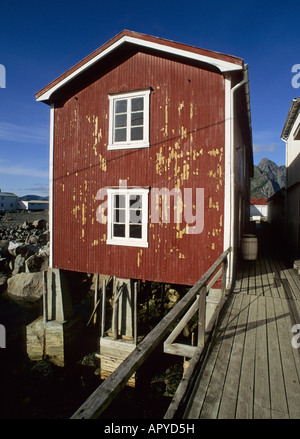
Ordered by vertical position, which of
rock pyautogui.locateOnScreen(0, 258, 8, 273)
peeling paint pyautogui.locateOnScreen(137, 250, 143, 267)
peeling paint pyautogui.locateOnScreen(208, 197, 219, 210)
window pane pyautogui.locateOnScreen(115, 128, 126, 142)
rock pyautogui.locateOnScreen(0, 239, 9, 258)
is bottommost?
rock pyautogui.locateOnScreen(0, 258, 8, 273)

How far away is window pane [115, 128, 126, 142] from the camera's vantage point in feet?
29.5

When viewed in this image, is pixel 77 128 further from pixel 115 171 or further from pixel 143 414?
pixel 143 414

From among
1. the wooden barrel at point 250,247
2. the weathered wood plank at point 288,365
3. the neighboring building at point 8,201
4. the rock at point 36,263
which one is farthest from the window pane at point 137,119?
the neighboring building at point 8,201

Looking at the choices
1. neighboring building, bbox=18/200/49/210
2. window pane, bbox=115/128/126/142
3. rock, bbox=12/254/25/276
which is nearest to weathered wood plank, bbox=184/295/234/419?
window pane, bbox=115/128/126/142

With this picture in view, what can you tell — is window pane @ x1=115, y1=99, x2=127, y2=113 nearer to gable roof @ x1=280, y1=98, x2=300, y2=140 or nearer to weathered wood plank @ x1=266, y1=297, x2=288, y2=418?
weathered wood plank @ x1=266, y1=297, x2=288, y2=418

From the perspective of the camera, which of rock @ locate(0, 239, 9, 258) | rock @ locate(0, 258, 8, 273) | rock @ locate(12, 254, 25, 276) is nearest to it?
rock @ locate(12, 254, 25, 276)

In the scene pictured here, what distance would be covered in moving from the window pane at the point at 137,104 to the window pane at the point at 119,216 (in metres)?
3.50

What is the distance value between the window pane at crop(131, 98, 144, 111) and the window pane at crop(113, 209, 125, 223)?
3498 millimetres

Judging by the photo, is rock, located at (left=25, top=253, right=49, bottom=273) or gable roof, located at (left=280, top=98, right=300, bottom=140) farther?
rock, located at (left=25, top=253, right=49, bottom=273)

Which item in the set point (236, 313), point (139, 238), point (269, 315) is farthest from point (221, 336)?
point (139, 238)

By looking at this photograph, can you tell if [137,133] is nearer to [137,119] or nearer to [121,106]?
[137,119]

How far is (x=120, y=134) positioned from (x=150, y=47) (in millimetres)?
2819
